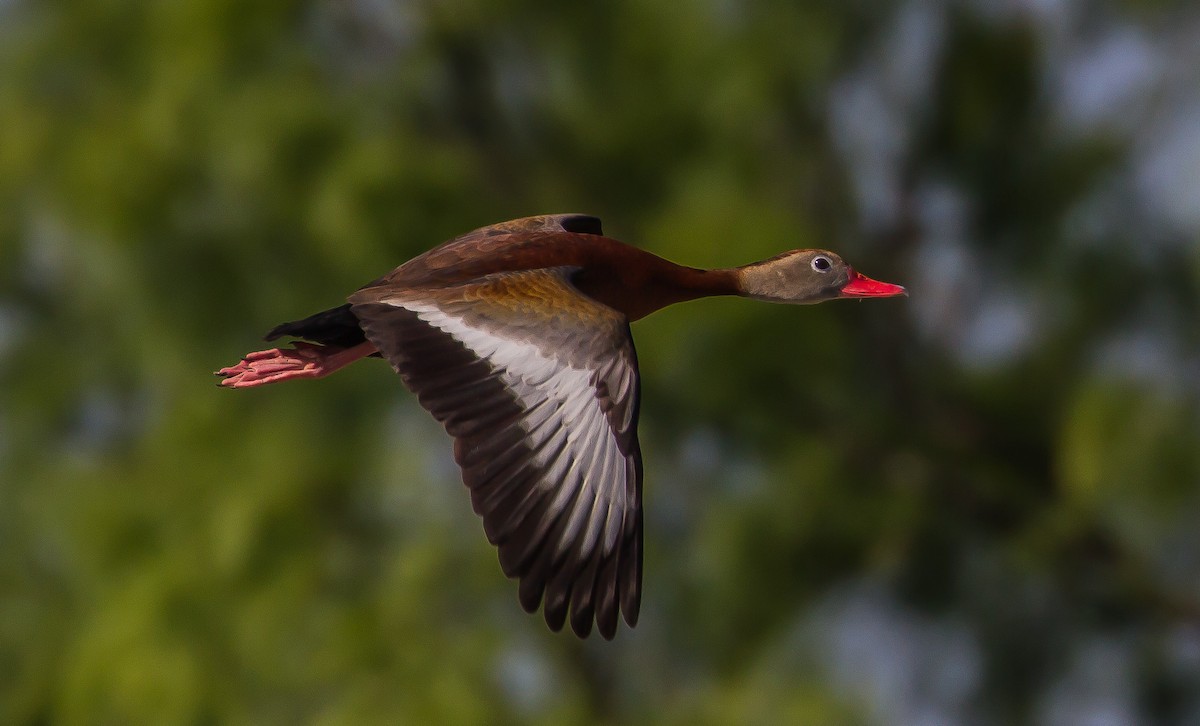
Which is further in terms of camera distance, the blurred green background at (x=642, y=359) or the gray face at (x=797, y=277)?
the blurred green background at (x=642, y=359)

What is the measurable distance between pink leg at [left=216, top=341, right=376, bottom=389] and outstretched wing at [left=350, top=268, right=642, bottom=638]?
22.4 inches

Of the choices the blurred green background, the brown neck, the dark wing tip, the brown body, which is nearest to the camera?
the brown body

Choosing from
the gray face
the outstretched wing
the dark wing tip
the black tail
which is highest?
the dark wing tip

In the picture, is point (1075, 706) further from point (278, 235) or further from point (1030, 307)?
point (278, 235)

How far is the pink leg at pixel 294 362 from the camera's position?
4.85 m

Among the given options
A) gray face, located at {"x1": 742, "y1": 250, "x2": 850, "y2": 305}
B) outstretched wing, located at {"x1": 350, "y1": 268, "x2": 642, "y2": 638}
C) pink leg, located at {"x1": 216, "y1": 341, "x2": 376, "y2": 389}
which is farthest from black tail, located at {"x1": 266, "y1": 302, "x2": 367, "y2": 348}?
gray face, located at {"x1": 742, "y1": 250, "x2": 850, "y2": 305}

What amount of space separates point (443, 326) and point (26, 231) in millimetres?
8078

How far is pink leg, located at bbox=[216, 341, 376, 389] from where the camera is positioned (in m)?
4.85

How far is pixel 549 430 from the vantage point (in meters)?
4.21

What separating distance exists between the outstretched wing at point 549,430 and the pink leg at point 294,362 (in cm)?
57

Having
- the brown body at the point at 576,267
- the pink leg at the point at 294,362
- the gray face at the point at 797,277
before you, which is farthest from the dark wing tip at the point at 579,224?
the pink leg at the point at 294,362

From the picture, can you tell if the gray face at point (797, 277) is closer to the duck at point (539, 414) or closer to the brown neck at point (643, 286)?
the brown neck at point (643, 286)

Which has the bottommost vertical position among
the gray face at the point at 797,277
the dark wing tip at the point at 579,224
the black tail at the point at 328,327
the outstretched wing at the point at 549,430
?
the outstretched wing at the point at 549,430

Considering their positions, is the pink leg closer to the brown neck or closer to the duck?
the duck
